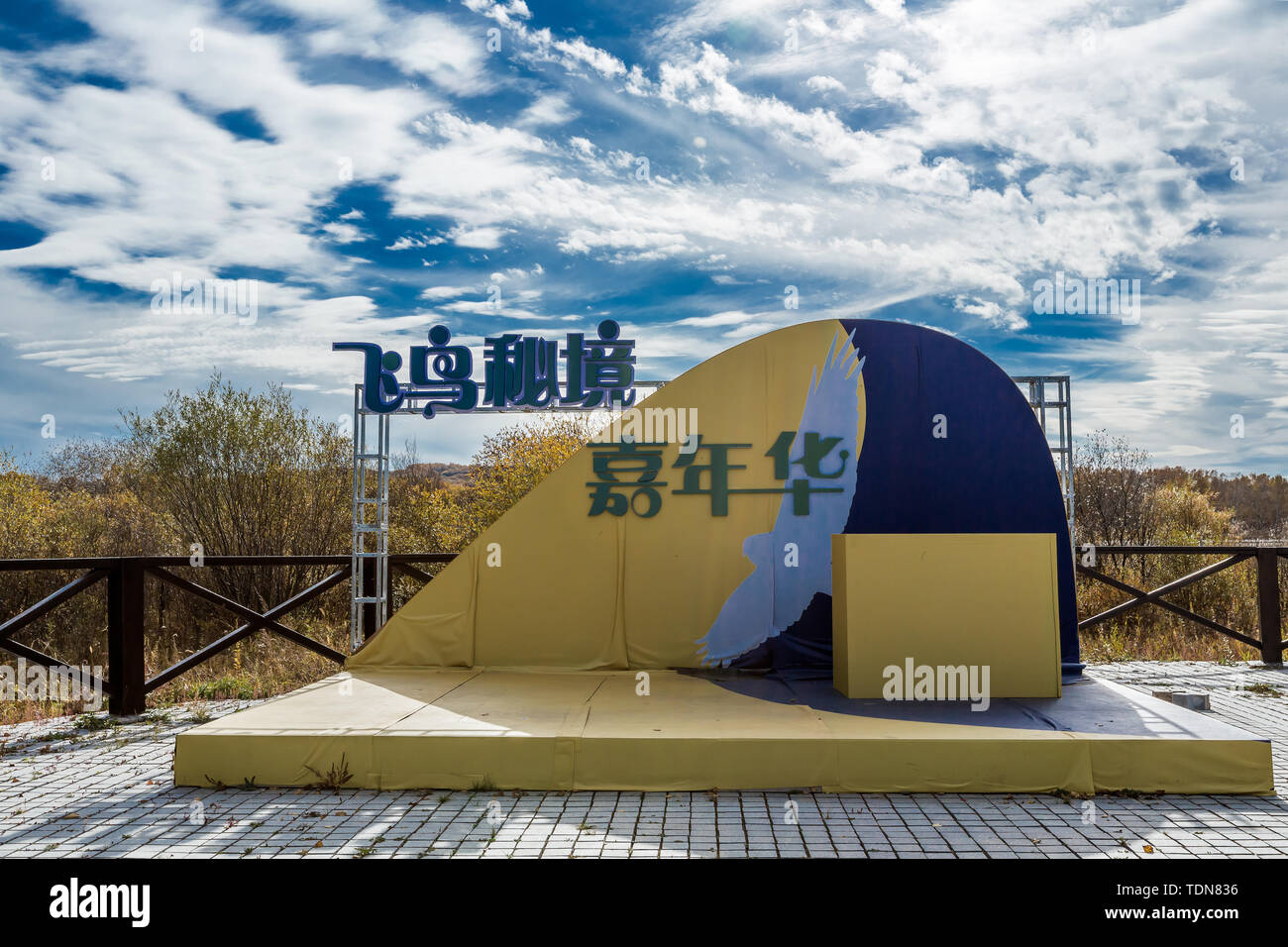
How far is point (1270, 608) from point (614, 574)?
732 centimetres

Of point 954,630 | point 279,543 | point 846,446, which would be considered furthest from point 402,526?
point 954,630

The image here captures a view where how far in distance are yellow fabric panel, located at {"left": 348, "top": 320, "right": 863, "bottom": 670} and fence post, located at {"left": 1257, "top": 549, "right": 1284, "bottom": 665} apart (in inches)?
221

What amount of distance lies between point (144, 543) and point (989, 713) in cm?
1344

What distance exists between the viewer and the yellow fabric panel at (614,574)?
727 centimetres

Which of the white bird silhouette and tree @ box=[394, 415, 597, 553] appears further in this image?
tree @ box=[394, 415, 597, 553]

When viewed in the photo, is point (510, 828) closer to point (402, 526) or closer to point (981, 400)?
point (981, 400)

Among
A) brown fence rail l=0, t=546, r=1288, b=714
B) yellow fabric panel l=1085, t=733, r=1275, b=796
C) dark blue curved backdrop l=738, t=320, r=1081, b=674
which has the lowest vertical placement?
yellow fabric panel l=1085, t=733, r=1275, b=796

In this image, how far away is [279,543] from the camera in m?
12.3

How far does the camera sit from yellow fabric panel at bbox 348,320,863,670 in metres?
7.27

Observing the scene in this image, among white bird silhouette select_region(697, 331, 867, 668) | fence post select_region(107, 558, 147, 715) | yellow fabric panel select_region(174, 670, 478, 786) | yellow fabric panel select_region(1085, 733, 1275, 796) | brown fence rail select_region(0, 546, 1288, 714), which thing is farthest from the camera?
white bird silhouette select_region(697, 331, 867, 668)

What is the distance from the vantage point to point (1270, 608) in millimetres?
9398

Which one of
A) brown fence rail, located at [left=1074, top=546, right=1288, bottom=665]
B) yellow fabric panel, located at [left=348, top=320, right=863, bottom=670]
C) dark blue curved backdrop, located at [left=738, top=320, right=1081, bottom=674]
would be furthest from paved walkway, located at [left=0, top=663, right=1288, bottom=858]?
brown fence rail, located at [left=1074, top=546, right=1288, bottom=665]

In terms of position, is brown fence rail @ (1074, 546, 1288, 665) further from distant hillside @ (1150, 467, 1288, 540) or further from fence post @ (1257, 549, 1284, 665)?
distant hillside @ (1150, 467, 1288, 540)
